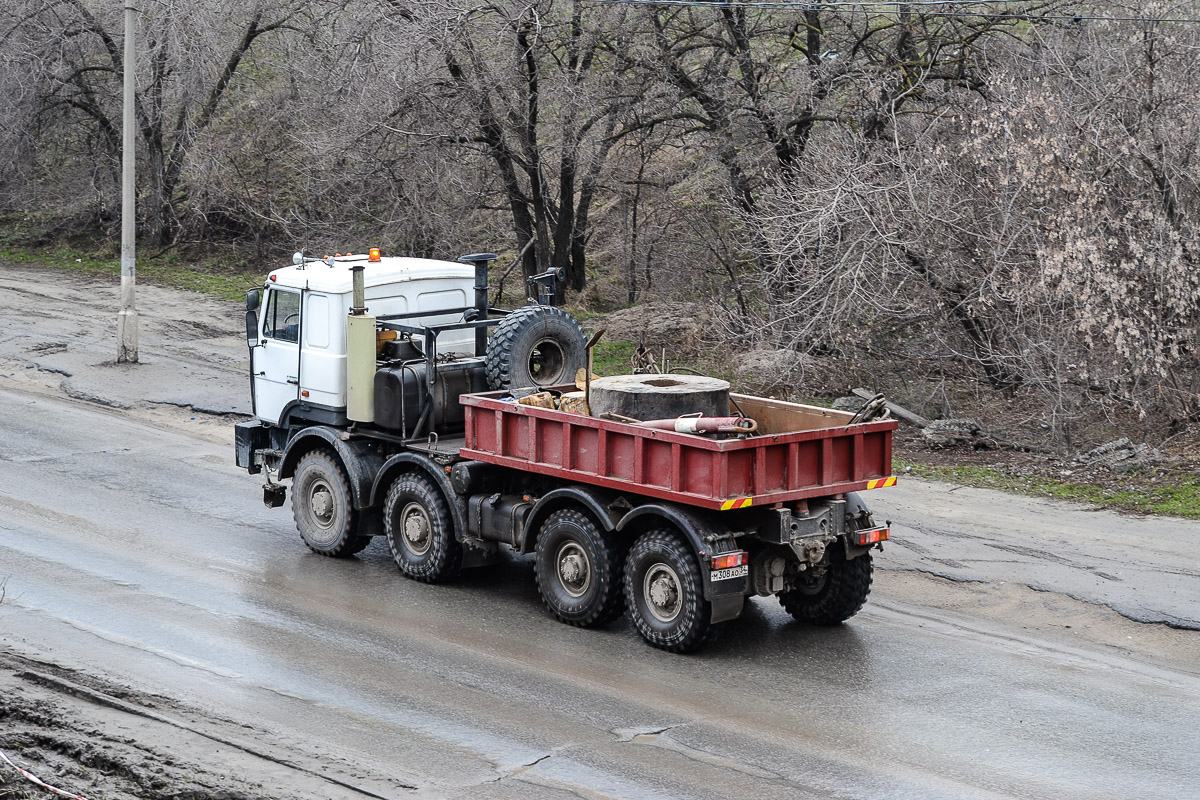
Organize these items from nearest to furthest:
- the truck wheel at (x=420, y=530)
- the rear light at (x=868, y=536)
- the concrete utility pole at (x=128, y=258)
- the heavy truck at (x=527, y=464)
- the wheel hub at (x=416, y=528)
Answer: the heavy truck at (x=527, y=464)
the rear light at (x=868, y=536)
the truck wheel at (x=420, y=530)
the wheel hub at (x=416, y=528)
the concrete utility pole at (x=128, y=258)

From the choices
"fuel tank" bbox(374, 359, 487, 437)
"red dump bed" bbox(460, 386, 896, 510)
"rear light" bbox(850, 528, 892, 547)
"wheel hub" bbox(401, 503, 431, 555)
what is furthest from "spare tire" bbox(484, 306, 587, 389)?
"rear light" bbox(850, 528, 892, 547)

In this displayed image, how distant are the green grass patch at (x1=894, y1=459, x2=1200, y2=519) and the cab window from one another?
7.03m

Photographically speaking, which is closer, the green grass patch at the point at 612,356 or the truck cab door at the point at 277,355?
the truck cab door at the point at 277,355

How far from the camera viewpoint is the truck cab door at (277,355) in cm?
1177

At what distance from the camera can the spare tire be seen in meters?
10.9

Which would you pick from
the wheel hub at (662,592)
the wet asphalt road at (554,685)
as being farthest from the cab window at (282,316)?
the wheel hub at (662,592)

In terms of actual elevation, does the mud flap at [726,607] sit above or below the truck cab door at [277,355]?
below

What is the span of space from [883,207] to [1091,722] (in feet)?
30.7

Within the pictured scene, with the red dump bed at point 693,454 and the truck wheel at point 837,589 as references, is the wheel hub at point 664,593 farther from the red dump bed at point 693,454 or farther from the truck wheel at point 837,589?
the truck wheel at point 837,589

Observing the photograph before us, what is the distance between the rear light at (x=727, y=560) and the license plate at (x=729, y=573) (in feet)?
0.10

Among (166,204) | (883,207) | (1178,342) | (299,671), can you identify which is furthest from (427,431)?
(166,204)

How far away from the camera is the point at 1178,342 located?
14.8 meters

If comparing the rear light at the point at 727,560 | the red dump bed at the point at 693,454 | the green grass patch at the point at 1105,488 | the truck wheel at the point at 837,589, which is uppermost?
the red dump bed at the point at 693,454

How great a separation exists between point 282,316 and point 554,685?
5.09 m
